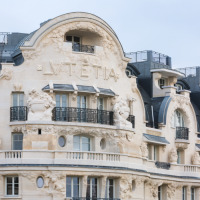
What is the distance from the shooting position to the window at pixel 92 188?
2192 inches

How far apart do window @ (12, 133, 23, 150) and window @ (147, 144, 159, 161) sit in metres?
9.33

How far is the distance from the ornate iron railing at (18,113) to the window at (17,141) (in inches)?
36.3

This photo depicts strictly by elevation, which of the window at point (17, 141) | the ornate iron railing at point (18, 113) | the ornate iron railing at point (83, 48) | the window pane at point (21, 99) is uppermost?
the ornate iron railing at point (83, 48)

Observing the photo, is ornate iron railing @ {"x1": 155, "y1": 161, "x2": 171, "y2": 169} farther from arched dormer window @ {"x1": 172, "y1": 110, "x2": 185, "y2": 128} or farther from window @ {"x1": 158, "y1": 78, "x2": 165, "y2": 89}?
window @ {"x1": 158, "y1": 78, "x2": 165, "y2": 89}

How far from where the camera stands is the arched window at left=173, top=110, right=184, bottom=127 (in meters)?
64.4

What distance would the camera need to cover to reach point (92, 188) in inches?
2201

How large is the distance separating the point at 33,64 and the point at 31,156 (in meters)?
5.37

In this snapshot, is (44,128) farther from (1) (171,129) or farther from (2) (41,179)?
(1) (171,129)

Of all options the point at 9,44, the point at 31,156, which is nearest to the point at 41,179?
the point at 31,156

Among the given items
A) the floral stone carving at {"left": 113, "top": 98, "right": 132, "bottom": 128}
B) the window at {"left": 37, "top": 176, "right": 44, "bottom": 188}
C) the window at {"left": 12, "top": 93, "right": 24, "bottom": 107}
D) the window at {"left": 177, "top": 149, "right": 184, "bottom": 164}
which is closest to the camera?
the window at {"left": 37, "top": 176, "right": 44, "bottom": 188}

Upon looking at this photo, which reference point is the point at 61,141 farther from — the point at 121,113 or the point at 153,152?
the point at 153,152

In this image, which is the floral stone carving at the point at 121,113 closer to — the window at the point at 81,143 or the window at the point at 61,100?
→ the window at the point at 81,143

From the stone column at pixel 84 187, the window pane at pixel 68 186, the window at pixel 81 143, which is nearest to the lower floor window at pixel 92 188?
the stone column at pixel 84 187

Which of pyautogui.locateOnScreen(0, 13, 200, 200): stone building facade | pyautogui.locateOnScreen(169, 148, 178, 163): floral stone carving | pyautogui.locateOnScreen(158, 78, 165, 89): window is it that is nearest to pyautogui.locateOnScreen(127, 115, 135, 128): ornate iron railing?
pyautogui.locateOnScreen(0, 13, 200, 200): stone building facade
